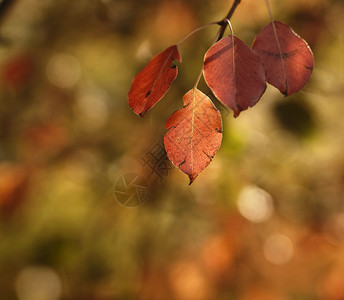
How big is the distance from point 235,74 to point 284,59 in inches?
3.4

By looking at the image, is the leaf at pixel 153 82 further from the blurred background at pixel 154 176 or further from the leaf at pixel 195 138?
the blurred background at pixel 154 176

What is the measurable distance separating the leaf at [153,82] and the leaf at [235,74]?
0.05 metres

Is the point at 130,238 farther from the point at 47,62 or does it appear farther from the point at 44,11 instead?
the point at 44,11

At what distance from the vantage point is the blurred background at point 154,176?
165 cm

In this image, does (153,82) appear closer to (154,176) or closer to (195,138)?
(195,138)

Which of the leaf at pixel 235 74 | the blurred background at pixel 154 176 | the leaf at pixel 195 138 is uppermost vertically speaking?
the leaf at pixel 235 74

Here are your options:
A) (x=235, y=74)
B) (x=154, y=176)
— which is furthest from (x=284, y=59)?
(x=154, y=176)

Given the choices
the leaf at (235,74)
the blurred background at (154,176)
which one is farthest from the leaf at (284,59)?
the blurred background at (154,176)

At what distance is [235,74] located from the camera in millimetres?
480

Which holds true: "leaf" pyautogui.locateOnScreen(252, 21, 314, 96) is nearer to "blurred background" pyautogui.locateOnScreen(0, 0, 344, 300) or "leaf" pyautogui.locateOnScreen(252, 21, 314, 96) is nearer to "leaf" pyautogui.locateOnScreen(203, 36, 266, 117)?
"leaf" pyautogui.locateOnScreen(203, 36, 266, 117)

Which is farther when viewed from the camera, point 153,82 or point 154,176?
point 154,176

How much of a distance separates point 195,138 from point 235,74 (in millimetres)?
91

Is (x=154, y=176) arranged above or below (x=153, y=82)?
below

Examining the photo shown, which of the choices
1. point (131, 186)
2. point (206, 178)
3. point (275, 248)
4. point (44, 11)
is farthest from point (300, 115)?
point (44, 11)
